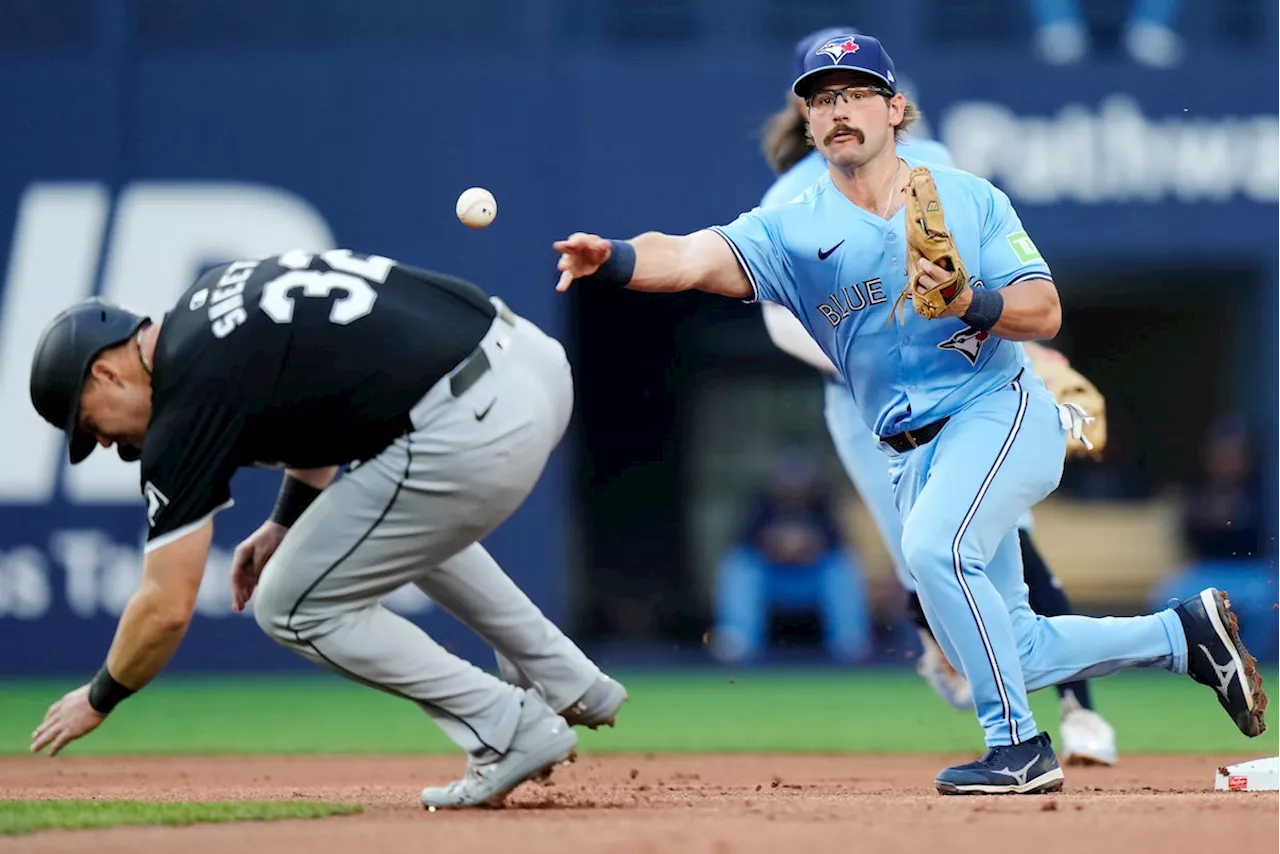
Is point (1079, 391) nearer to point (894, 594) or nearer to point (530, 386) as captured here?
point (530, 386)

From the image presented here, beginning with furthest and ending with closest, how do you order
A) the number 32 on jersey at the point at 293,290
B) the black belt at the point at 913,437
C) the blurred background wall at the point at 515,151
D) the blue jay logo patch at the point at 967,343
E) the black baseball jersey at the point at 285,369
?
the blurred background wall at the point at 515,151 → the black belt at the point at 913,437 → the blue jay logo patch at the point at 967,343 → the number 32 on jersey at the point at 293,290 → the black baseball jersey at the point at 285,369

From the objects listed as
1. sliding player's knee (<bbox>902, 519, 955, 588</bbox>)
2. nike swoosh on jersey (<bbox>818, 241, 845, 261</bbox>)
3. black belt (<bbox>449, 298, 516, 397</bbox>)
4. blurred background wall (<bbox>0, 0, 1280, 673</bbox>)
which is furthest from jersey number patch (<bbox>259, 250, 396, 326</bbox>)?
blurred background wall (<bbox>0, 0, 1280, 673</bbox>)

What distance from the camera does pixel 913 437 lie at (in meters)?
5.04

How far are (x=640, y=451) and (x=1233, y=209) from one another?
4.47 metres

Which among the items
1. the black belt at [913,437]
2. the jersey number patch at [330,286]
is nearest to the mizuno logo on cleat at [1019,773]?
the black belt at [913,437]

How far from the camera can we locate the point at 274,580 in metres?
4.16

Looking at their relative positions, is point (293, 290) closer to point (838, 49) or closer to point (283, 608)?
point (283, 608)

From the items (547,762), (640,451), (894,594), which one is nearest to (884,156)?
(547,762)

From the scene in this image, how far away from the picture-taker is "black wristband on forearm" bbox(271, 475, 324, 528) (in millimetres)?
4594

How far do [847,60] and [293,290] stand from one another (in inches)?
64.0

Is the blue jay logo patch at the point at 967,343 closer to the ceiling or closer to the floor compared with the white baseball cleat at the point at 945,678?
closer to the ceiling

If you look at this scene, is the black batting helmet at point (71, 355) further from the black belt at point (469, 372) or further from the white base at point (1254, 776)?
the white base at point (1254, 776)

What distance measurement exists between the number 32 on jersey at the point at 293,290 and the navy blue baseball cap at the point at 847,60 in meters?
1.32

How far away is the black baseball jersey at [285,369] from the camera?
12.9 ft
